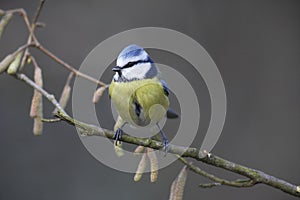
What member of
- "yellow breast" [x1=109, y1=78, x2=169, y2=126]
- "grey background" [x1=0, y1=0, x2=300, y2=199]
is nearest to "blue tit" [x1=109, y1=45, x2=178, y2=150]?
"yellow breast" [x1=109, y1=78, x2=169, y2=126]

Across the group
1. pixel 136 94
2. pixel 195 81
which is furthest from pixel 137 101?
pixel 195 81

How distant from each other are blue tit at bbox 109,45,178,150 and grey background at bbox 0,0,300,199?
1.02m

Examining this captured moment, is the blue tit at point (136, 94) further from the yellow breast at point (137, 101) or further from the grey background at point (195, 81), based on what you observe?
the grey background at point (195, 81)

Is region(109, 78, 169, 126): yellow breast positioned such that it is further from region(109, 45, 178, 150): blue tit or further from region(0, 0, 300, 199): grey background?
region(0, 0, 300, 199): grey background

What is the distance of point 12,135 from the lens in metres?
2.06

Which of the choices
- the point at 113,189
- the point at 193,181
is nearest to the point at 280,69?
the point at 193,181

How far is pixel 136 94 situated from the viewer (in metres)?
0.99

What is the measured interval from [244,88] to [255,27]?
0.32m

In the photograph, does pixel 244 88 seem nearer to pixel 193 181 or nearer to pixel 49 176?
pixel 193 181

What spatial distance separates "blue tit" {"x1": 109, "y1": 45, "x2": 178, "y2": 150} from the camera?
96 cm

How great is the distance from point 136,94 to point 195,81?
1220mm

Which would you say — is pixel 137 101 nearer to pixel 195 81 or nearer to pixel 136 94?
pixel 136 94

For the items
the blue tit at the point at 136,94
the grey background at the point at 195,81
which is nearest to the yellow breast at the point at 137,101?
the blue tit at the point at 136,94

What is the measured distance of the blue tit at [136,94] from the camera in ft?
3.16
